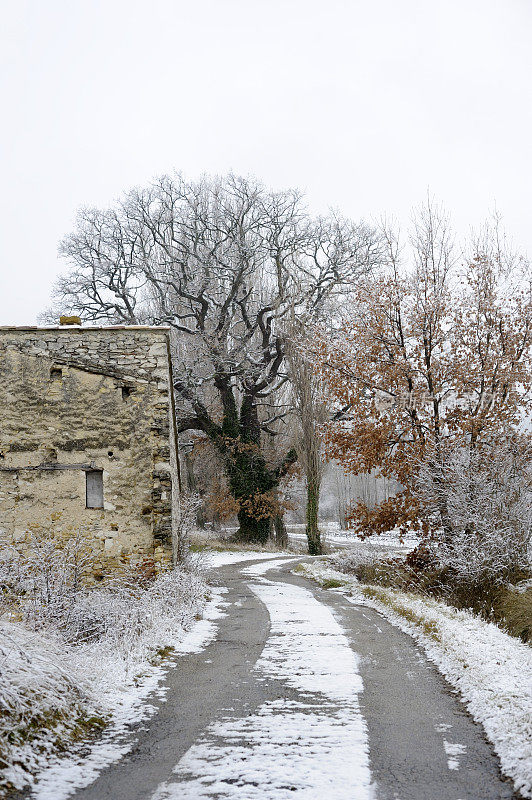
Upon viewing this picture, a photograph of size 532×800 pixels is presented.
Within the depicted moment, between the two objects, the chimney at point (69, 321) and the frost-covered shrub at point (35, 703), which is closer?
the frost-covered shrub at point (35, 703)

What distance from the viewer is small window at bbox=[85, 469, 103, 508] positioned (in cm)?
1219

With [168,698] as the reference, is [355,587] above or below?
below

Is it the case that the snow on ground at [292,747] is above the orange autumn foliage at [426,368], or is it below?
below

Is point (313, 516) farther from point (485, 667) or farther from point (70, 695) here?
point (70, 695)

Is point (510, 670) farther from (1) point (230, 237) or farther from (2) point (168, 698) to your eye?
(1) point (230, 237)

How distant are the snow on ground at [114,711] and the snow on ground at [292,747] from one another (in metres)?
0.58

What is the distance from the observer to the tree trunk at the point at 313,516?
27.2 m

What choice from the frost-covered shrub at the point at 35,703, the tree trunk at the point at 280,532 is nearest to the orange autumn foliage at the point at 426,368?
the frost-covered shrub at the point at 35,703

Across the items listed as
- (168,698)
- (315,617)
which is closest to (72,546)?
(315,617)

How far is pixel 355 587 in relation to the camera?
15.9 metres

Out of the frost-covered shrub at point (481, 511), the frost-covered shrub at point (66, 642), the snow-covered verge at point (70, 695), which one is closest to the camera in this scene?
the snow-covered verge at point (70, 695)

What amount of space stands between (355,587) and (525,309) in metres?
7.54

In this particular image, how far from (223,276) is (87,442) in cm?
1674

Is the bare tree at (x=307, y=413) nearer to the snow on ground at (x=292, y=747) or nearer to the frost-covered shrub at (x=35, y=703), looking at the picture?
the snow on ground at (x=292, y=747)
